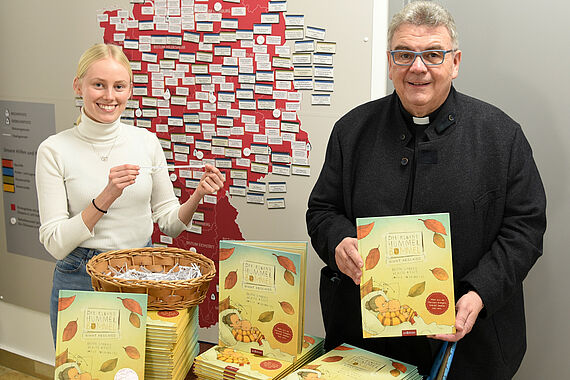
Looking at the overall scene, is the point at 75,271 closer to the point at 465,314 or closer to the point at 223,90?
the point at 223,90

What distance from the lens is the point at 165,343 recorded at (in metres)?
1.68

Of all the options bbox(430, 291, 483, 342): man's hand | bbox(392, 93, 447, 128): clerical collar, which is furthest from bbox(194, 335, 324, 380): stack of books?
bbox(392, 93, 447, 128): clerical collar

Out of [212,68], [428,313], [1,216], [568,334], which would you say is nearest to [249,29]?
[212,68]

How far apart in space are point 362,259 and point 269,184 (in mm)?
1149

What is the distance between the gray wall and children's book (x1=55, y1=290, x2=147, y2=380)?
1.39 metres

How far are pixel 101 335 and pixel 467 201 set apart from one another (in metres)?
1.09

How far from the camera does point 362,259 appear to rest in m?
1.63

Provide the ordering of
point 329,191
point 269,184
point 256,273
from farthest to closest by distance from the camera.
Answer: point 269,184 → point 329,191 → point 256,273

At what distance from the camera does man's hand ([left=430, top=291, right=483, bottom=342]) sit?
1621 millimetres

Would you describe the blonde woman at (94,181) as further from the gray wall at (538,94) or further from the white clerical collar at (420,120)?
the gray wall at (538,94)

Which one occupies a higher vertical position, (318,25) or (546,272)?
(318,25)

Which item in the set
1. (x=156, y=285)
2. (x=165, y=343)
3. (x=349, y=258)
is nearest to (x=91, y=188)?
(x=156, y=285)

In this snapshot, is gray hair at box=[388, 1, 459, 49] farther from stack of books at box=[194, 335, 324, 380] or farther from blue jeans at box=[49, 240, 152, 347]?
blue jeans at box=[49, 240, 152, 347]

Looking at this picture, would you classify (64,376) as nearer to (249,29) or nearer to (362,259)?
(362,259)
